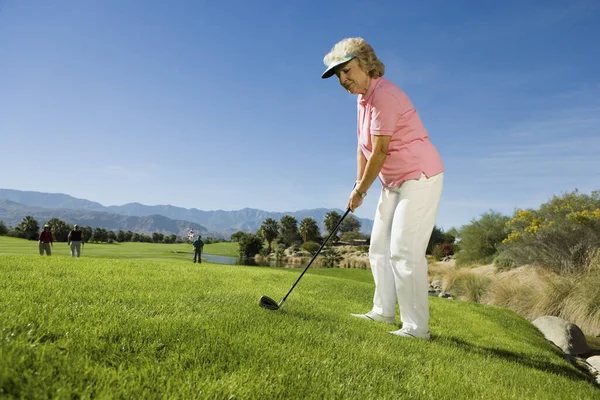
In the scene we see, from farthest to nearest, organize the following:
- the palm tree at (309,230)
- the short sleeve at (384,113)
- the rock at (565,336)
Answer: the palm tree at (309,230) < the rock at (565,336) < the short sleeve at (384,113)

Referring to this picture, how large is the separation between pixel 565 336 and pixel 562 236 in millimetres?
9320

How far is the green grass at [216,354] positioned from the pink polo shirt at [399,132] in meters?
1.81

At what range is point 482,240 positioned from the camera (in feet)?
111

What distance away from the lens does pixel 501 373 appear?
365 centimetres

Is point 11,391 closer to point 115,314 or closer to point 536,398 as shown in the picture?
point 115,314

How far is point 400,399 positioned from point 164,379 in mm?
1451

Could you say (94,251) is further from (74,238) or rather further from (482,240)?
(482,240)

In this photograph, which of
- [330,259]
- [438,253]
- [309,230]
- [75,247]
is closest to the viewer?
[75,247]

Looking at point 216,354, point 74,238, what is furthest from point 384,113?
point 74,238

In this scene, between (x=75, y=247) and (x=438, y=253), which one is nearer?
(x=75, y=247)

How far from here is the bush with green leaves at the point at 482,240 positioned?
33562 millimetres

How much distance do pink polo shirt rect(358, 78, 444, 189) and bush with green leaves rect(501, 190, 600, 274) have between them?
11924 millimetres

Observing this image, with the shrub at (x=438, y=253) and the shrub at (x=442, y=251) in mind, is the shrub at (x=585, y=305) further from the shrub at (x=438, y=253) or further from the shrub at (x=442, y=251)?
the shrub at (x=442, y=251)

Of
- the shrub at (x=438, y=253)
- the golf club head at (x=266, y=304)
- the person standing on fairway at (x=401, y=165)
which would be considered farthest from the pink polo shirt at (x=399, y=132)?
the shrub at (x=438, y=253)
